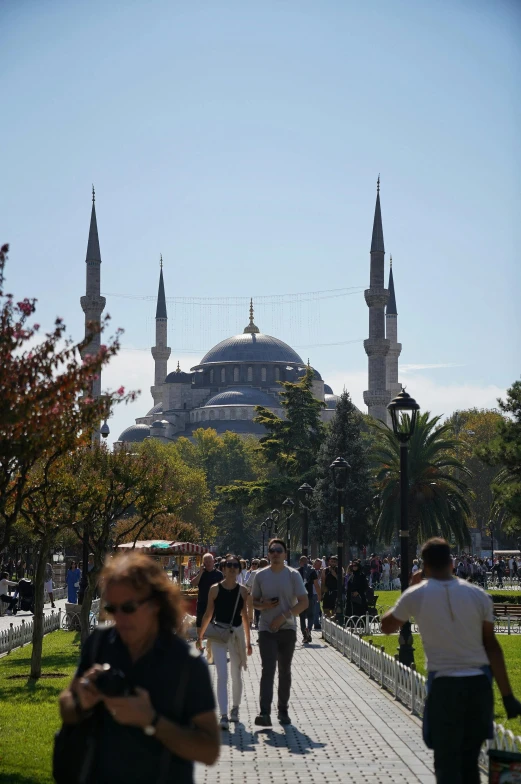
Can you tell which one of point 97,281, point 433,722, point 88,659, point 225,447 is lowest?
point 433,722

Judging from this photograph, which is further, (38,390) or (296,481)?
(296,481)

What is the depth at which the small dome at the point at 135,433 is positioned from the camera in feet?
425

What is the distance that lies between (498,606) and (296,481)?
90.8ft

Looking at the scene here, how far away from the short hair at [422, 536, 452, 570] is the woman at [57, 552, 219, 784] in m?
2.44

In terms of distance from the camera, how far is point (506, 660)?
16.7 meters

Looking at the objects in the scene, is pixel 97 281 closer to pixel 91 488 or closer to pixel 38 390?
pixel 91 488

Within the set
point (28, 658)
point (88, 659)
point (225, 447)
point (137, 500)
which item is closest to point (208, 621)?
point (88, 659)

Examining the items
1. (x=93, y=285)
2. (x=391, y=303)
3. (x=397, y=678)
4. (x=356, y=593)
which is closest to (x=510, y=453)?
(x=356, y=593)

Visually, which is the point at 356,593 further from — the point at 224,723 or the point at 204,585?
the point at 224,723

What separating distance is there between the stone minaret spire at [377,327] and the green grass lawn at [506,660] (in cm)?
6254

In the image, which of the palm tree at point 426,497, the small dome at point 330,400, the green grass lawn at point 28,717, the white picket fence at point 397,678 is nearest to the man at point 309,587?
the white picket fence at point 397,678

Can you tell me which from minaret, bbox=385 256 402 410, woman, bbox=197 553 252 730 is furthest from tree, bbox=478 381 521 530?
minaret, bbox=385 256 402 410

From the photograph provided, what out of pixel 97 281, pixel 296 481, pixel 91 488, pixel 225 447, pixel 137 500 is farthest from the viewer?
pixel 225 447

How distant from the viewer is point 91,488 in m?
17.5
